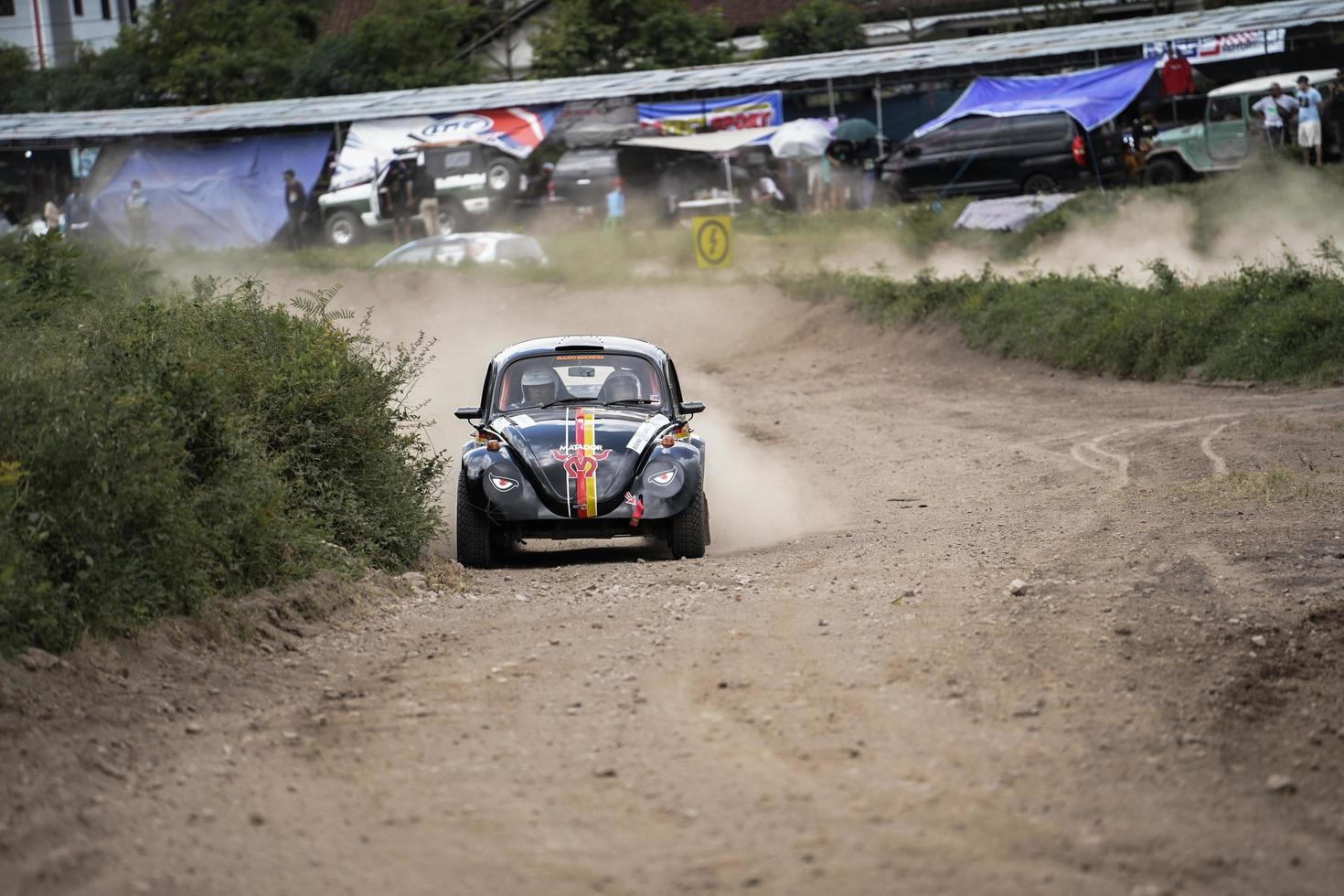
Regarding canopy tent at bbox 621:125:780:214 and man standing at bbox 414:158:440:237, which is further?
man standing at bbox 414:158:440:237

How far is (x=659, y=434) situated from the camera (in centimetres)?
1138

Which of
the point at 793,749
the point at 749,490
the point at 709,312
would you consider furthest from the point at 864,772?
the point at 709,312

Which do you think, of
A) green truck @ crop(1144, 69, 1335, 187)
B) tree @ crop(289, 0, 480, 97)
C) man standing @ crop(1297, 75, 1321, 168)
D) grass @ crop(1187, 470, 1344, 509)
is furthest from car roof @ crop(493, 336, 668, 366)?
tree @ crop(289, 0, 480, 97)

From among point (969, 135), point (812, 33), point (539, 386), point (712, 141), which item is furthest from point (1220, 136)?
point (812, 33)

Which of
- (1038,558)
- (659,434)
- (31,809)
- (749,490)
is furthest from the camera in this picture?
(749,490)

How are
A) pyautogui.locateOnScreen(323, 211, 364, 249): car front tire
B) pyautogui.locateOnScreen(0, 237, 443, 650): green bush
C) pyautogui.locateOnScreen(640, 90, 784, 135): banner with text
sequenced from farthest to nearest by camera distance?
pyautogui.locateOnScreen(323, 211, 364, 249): car front tire, pyautogui.locateOnScreen(640, 90, 784, 135): banner with text, pyautogui.locateOnScreen(0, 237, 443, 650): green bush

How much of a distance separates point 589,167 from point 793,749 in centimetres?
3381

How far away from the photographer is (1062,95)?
106 feet

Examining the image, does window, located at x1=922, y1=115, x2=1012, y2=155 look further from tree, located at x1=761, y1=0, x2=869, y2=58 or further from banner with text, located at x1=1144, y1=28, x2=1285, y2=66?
tree, located at x1=761, y1=0, x2=869, y2=58

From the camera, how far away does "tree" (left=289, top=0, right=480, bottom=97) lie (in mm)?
55094

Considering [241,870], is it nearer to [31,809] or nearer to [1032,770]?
[31,809]

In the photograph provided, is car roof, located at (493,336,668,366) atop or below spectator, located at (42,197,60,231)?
below

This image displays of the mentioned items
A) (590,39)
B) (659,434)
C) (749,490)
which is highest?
(590,39)

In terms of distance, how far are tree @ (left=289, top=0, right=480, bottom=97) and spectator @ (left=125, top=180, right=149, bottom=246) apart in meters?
14.8
